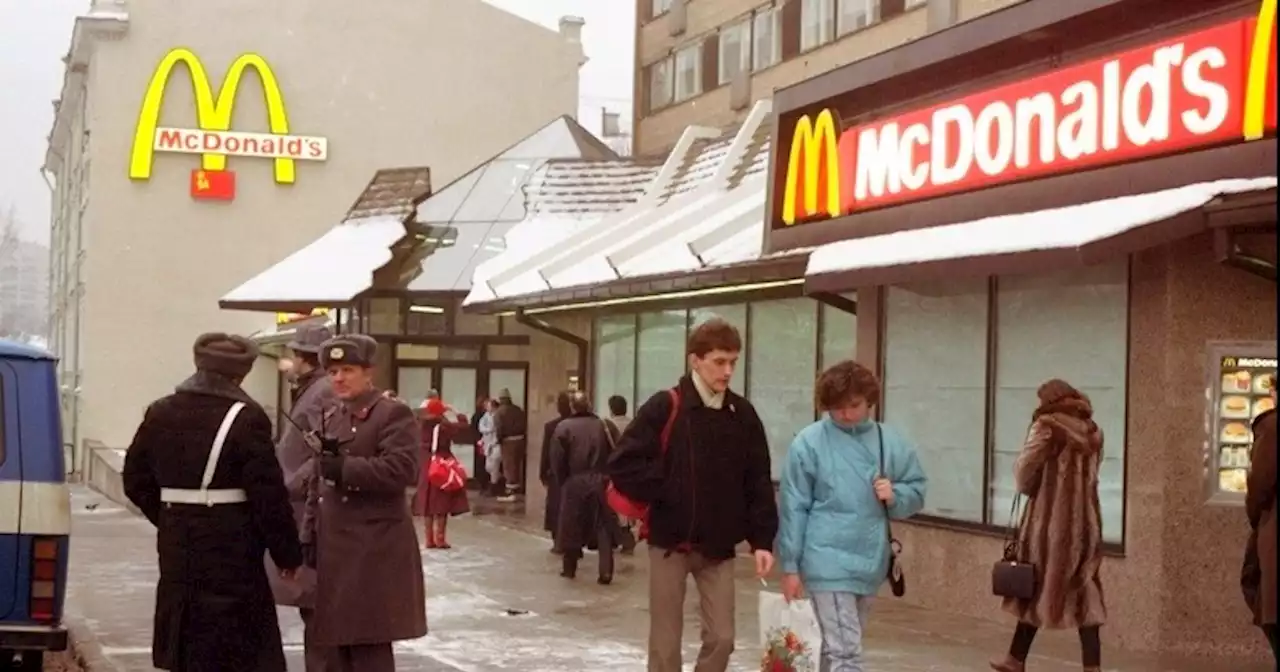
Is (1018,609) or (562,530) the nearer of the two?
(1018,609)

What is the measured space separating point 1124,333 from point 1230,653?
215cm

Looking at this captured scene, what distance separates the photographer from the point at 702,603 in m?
8.34

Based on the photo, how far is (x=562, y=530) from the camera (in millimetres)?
16594

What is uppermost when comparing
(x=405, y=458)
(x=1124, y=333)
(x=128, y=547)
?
(x=1124, y=333)

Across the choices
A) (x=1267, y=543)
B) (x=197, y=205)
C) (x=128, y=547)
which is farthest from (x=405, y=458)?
(x=197, y=205)

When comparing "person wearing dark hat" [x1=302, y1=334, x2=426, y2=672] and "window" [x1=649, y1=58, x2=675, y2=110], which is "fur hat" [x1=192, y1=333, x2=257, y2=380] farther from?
"window" [x1=649, y1=58, x2=675, y2=110]

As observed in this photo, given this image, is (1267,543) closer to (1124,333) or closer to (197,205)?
(1124,333)

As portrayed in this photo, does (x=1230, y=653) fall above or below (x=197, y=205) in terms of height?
below

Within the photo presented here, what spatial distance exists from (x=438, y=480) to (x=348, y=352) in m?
11.0

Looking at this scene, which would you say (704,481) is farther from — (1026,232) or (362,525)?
(1026,232)

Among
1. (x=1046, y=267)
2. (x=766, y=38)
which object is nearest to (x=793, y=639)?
(x=1046, y=267)

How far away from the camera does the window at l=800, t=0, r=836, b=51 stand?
30422 mm

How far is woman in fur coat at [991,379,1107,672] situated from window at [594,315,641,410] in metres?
12.0

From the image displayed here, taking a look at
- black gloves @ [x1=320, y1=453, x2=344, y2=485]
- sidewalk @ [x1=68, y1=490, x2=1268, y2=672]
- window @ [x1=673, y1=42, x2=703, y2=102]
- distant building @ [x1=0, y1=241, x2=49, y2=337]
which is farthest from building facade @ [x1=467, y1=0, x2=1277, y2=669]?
distant building @ [x1=0, y1=241, x2=49, y2=337]
